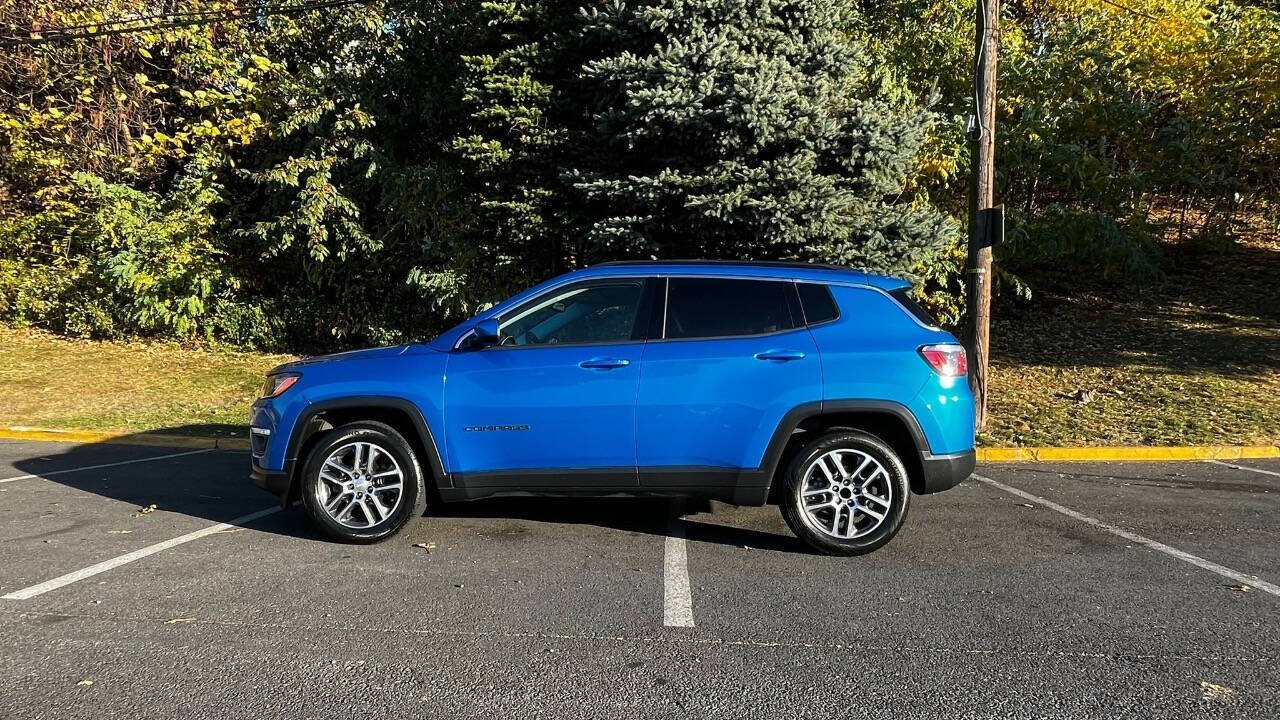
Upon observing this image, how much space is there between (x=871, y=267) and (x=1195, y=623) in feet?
27.5

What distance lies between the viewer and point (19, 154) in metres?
15.5

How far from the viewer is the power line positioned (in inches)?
579

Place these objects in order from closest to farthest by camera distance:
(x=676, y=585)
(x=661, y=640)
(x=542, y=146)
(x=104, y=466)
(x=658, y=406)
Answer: (x=661, y=640) → (x=676, y=585) → (x=658, y=406) → (x=104, y=466) → (x=542, y=146)

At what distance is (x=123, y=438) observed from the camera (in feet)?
32.5

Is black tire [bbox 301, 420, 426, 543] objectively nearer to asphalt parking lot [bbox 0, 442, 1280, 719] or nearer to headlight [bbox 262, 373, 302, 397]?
asphalt parking lot [bbox 0, 442, 1280, 719]

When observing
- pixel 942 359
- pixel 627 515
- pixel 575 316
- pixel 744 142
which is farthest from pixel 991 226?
pixel 575 316

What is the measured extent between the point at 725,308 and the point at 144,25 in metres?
15.3

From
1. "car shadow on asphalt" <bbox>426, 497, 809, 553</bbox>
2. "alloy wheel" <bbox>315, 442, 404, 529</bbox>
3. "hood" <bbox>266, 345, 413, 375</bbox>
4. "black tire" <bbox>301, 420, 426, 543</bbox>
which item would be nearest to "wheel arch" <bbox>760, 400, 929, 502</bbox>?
"car shadow on asphalt" <bbox>426, 497, 809, 553</bbox>

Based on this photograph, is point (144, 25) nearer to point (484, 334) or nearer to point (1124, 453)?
point (484, 334)

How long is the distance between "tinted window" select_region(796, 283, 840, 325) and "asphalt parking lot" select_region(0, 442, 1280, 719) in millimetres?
1438

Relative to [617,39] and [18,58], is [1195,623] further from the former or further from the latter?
[18,58]

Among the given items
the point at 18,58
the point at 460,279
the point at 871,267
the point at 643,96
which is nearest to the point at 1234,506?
the point at 871,267

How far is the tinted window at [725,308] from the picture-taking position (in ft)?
16.6

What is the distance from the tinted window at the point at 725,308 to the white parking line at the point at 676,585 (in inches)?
51.9
